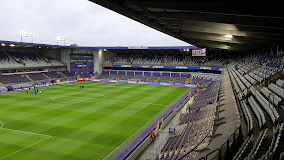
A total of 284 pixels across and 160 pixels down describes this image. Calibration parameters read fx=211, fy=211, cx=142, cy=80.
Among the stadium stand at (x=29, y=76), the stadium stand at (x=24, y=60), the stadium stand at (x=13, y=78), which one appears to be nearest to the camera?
the stadium stand at (x=13, y=78)

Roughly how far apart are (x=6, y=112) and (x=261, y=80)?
88.1 feet

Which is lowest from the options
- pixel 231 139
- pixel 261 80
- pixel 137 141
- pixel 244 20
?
pixel 137 141

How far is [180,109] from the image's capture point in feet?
93.2

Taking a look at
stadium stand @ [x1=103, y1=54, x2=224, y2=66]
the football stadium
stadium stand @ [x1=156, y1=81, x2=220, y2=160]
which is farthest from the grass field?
stadium stand @ [x1=103, y1=54, x2=224, y2=66]

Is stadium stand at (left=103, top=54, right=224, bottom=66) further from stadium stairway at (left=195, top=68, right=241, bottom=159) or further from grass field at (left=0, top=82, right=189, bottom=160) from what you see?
stadium stairway at (left=195, top=68, right=241, bottom=159)

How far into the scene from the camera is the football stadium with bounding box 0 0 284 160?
741 cm

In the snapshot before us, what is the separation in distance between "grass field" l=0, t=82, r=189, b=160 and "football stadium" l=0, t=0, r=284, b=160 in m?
0.08

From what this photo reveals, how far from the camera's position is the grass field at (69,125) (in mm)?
14976

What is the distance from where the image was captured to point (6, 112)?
25.2m

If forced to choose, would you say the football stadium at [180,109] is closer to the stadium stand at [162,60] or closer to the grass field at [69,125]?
the grass field at [69,125]

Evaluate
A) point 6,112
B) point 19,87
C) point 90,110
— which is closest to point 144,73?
point 19,87

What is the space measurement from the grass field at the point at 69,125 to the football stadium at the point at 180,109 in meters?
0.08

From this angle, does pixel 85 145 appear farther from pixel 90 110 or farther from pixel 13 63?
pixel 13 63

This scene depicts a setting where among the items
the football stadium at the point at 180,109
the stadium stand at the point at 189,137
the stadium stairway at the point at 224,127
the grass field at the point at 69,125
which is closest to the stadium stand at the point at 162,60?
the football stadium at the point at 180,109
